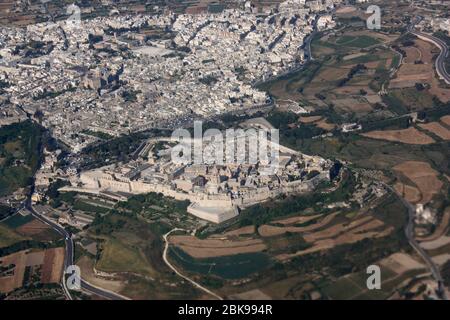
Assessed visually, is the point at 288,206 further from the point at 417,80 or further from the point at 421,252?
the point at 417,80

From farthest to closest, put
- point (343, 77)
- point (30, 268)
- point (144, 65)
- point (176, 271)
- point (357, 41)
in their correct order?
point (357, 41) < point (144, 65) < point (343, 77) < point (30, 268) < point (176, 271)

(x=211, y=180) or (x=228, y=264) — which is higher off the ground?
(x=211, y=180)

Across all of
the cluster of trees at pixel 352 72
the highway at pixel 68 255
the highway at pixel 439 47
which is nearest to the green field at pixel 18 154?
the highway at pixel 68 255

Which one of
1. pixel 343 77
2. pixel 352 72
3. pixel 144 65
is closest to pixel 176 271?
pixel 343 77

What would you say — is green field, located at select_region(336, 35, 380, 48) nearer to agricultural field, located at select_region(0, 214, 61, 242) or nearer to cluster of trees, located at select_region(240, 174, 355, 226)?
cluster of trees, located at select_region(240, 174, 355, 226)

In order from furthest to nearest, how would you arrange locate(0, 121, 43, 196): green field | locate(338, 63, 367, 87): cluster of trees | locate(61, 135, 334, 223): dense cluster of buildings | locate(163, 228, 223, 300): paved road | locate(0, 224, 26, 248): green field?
locate(338, 63, 367, 87): cluster of trees
locate(0, 121, 43, 196): green field
locate(61, 135, 334, 223): dense cluster of buildings
locate(0, 224, 26, 248): green field
locate(163, 228, 223, 300): paved road

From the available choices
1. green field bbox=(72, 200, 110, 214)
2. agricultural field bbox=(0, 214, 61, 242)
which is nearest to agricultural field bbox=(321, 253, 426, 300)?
green field bbox=(72, 200, 110, 214)
